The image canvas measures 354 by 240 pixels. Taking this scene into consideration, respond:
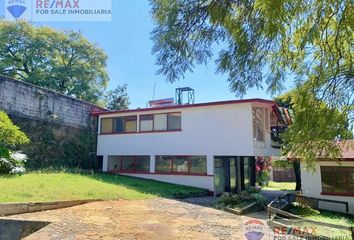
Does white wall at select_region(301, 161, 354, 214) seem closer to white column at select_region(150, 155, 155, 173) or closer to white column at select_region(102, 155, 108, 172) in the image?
white column at select_region(150, 155, 155, 173)

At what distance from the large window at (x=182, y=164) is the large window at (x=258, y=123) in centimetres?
319

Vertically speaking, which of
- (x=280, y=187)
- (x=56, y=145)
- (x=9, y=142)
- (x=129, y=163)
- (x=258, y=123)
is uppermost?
(x=258, y=123)

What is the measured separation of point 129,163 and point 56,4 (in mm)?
10256

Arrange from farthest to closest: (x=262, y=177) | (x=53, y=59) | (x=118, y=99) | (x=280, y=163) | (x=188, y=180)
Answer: (x=118, y=99)
(x=53, y=59)
(x=280, y=163)
(x=262, y=177)
(x=188, y=180)

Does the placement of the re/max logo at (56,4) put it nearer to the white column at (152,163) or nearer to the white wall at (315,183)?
the white column at (152,163)

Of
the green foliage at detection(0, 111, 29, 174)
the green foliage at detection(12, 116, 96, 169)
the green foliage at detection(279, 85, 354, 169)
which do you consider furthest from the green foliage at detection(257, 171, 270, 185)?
the green foliage at detection(279, 85, 354, 169)

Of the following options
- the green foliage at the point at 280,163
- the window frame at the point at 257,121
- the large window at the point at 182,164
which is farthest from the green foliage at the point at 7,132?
the green foliage at the point at 280,163

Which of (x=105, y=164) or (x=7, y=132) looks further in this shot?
(x=105, y=164)

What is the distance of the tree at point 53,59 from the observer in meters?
29.9

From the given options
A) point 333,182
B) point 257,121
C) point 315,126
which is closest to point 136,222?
point 315,126

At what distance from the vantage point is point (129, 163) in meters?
20.7

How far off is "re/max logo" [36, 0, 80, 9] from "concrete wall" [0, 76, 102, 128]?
4.24 m

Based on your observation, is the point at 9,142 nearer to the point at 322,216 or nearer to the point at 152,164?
the point at 152,164

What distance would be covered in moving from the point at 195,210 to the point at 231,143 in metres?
6.38
